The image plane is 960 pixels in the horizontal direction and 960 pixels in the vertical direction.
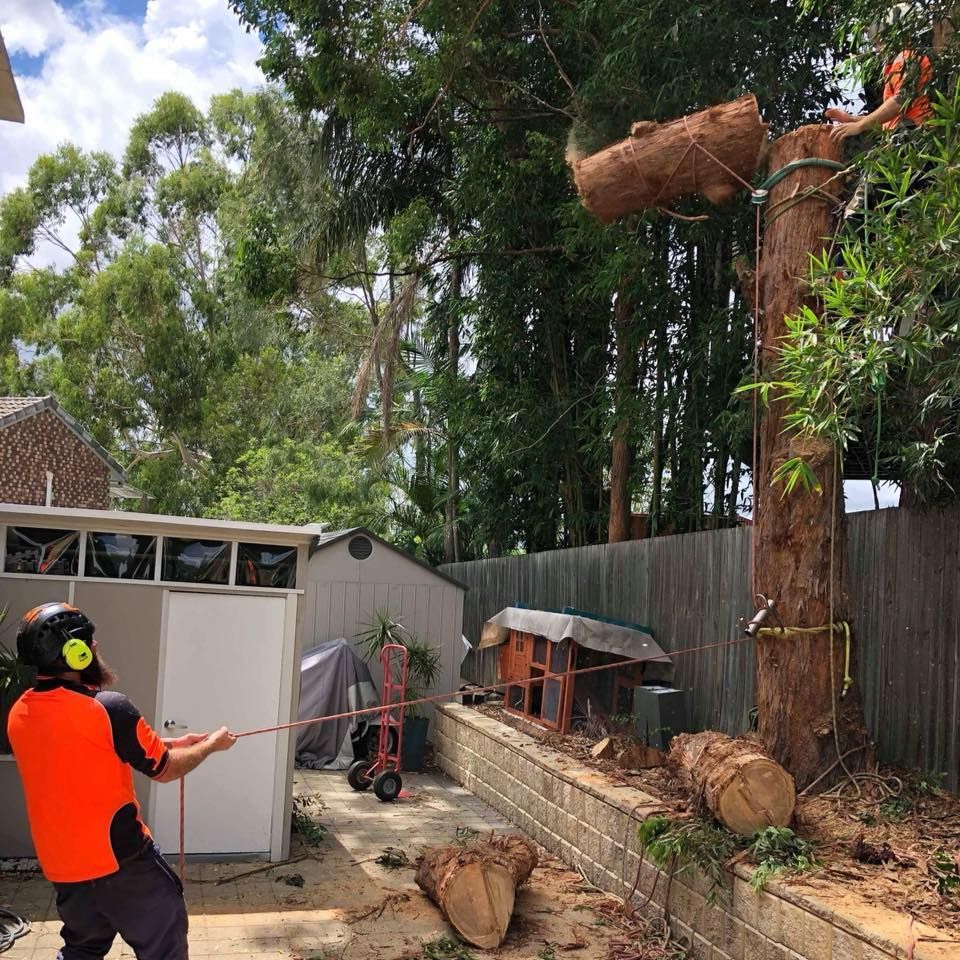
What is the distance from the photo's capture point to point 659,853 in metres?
5.79

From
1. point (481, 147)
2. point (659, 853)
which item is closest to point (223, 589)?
point (659, 853)

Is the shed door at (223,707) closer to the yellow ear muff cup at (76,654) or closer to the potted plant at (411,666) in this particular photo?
the potted plant at (411,666)

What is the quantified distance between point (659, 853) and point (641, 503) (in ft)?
28.7

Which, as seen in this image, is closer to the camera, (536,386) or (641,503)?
(536,386)

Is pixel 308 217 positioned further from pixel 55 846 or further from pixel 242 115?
pixel 242 115

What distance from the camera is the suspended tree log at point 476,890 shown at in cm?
604

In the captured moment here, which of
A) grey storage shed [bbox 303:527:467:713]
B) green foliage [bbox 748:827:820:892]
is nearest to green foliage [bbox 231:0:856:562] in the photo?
grey storage shed [bbox 303:527:467:713]

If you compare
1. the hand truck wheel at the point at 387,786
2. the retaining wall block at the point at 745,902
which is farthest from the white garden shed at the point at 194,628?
the retaining wall block at the point at 745,902

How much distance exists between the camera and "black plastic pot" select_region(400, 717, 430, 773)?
11.9 metres

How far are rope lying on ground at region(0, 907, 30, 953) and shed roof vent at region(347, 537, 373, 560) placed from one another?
292 inches

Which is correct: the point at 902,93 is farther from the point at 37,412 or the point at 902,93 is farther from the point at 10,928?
the point at 37,412

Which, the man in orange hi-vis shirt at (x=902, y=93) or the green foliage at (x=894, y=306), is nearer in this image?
the green foliage at (x=894, y=306)

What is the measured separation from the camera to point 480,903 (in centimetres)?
609

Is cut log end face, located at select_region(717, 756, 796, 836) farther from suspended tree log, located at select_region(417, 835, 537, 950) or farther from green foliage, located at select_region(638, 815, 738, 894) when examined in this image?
suspended tree log, located at select_region(417, 835, 537, 950)
